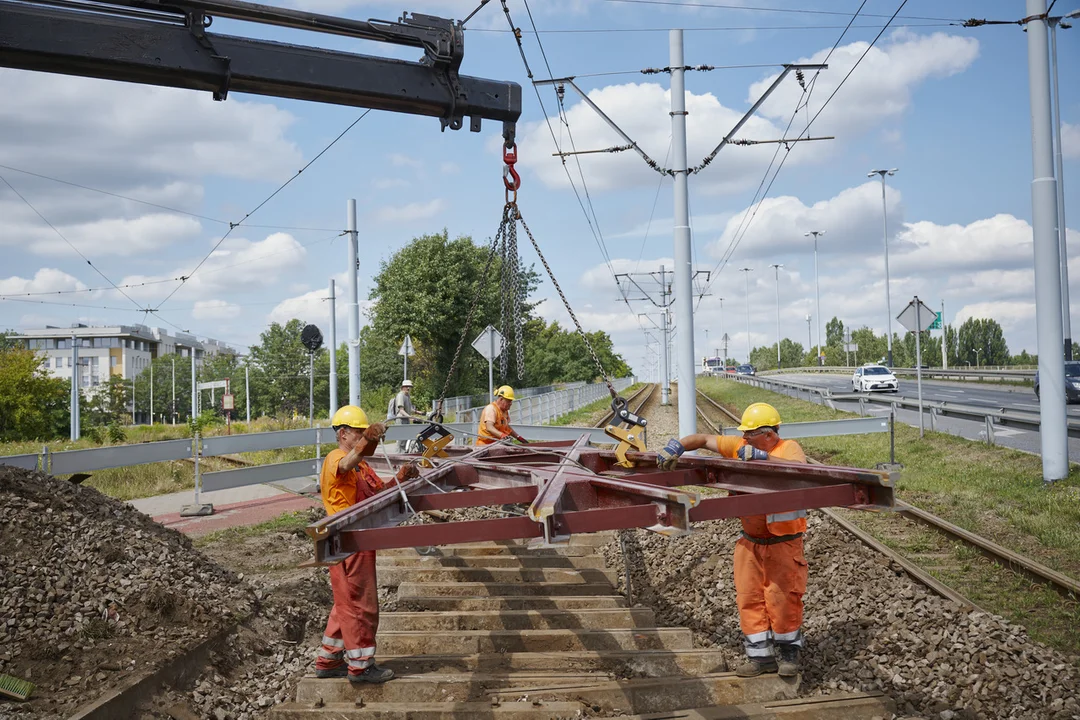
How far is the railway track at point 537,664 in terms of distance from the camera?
5.29 meters

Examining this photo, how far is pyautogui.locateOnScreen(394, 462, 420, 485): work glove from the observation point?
6.40m

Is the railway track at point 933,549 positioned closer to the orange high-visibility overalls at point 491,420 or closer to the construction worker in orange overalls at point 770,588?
the construction worker in orange overalls at point 770,588

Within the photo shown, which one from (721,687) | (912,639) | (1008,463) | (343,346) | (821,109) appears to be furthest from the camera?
(343,346)

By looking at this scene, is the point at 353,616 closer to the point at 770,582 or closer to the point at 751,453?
the point at 770,582

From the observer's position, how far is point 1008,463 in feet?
44.4

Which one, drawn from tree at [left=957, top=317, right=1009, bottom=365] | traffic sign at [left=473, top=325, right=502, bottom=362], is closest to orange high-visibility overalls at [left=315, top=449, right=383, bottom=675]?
traffic sign at [left=473, top=325, right=502, bottom=362]

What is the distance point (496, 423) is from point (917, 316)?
10.6m

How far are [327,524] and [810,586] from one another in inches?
190

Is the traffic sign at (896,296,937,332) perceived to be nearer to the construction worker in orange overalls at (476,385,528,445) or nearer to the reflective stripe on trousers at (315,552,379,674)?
the construction worker in orange overalls at (476,385,528,445)

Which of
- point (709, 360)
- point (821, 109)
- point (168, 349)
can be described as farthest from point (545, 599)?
point (168, 349)

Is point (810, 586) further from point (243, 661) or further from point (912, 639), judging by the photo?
point (243, 661)

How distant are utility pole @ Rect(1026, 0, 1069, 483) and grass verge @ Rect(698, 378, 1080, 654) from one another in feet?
1.88

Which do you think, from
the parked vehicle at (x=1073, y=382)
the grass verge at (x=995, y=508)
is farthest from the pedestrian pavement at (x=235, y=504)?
the parked vehicle at (x=1073, y=382)

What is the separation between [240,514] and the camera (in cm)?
1198
